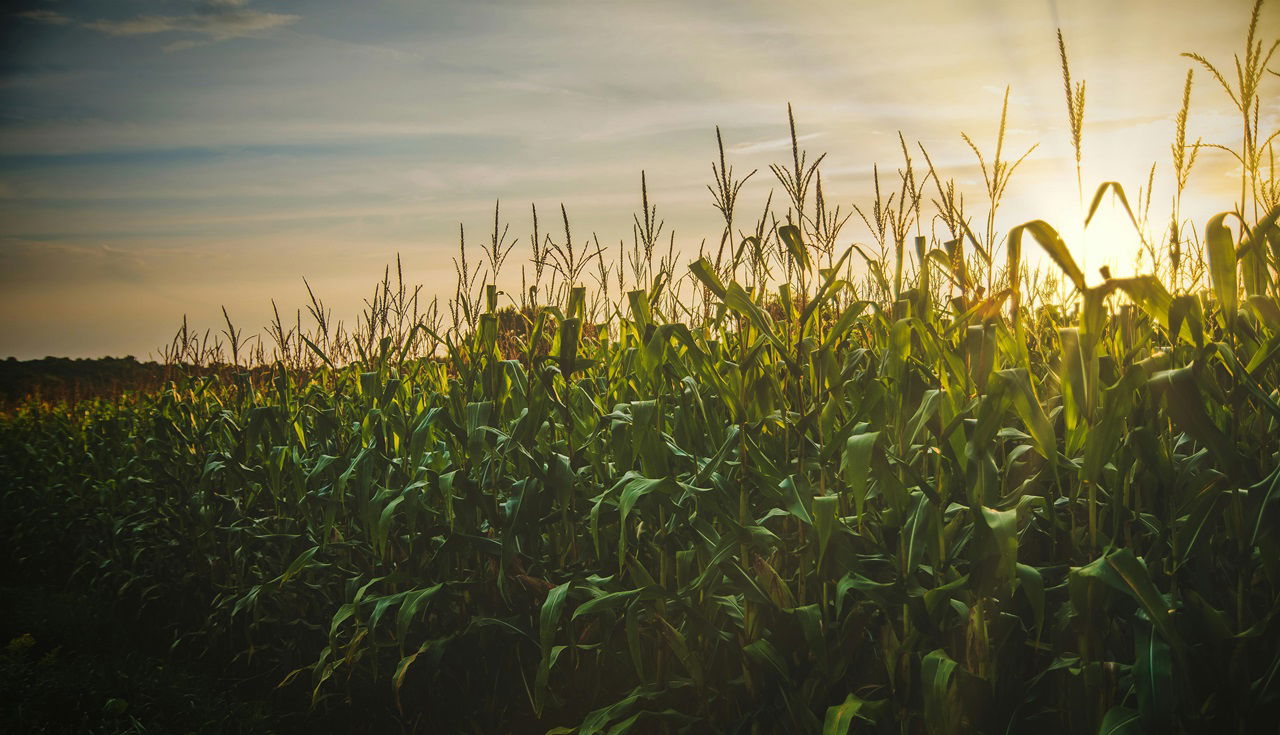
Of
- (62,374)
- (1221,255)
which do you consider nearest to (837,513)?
(1221,255)

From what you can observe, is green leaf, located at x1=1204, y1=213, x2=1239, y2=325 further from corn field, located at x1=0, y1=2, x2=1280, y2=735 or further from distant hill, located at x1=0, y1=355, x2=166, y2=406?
distant hill, located at x1=0, y1=355, x2=166, y2=406

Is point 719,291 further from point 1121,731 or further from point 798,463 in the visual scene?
point 1121,731

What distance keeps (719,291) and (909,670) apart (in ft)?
3.50

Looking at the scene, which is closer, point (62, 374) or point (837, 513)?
point (837, 513)

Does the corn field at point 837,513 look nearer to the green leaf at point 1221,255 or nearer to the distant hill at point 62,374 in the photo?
the green leaf at point 1221,255

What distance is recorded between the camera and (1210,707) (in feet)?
5.49

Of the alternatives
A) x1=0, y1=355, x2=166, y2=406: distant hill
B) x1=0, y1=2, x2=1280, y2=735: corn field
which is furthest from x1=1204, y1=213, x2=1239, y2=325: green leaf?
x1=0, y1=355, x2=166, y2=406: distant hill

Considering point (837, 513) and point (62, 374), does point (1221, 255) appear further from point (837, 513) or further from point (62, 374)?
point (62, 374)

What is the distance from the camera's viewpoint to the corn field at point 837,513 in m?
1.65

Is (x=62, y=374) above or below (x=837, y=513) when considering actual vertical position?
above

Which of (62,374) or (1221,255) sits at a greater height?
(62,374)

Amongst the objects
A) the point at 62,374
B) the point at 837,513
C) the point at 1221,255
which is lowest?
the point at 837,513

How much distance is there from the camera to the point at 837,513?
1.98 metres

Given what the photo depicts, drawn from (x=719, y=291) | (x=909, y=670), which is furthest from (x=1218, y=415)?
(x=719, y=291)
